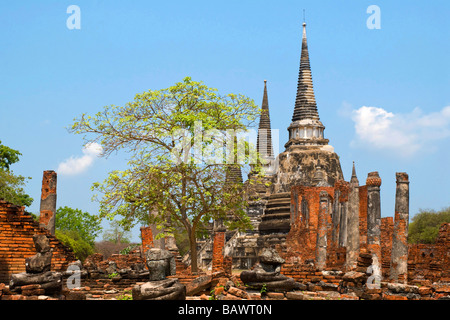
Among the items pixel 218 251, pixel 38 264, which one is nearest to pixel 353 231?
pixel 218 251

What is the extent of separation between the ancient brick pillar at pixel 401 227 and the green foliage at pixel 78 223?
28.6 m

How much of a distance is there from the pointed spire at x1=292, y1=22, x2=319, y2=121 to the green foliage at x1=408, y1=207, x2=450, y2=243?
9.67m

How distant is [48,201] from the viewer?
17328 millimetres

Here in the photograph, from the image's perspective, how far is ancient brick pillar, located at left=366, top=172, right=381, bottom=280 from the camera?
57.2ft

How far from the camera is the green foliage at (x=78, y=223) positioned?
42.3 meters

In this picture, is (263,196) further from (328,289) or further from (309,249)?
(328,289)

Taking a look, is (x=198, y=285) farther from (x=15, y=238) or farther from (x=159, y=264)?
(x=15, y=238)

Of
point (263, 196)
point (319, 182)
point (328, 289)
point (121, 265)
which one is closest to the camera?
point (328, 289)

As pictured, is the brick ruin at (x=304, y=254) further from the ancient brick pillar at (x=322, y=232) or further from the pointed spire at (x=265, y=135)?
the pointed spire at (x=265, y=135)

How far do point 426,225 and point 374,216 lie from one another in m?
25.4

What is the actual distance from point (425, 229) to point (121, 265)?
78.1 ft

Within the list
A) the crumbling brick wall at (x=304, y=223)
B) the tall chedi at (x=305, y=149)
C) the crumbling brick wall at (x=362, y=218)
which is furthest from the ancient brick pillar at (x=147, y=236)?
the tall chedi at (x=305, y=149)

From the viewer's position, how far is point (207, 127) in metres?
19.2
